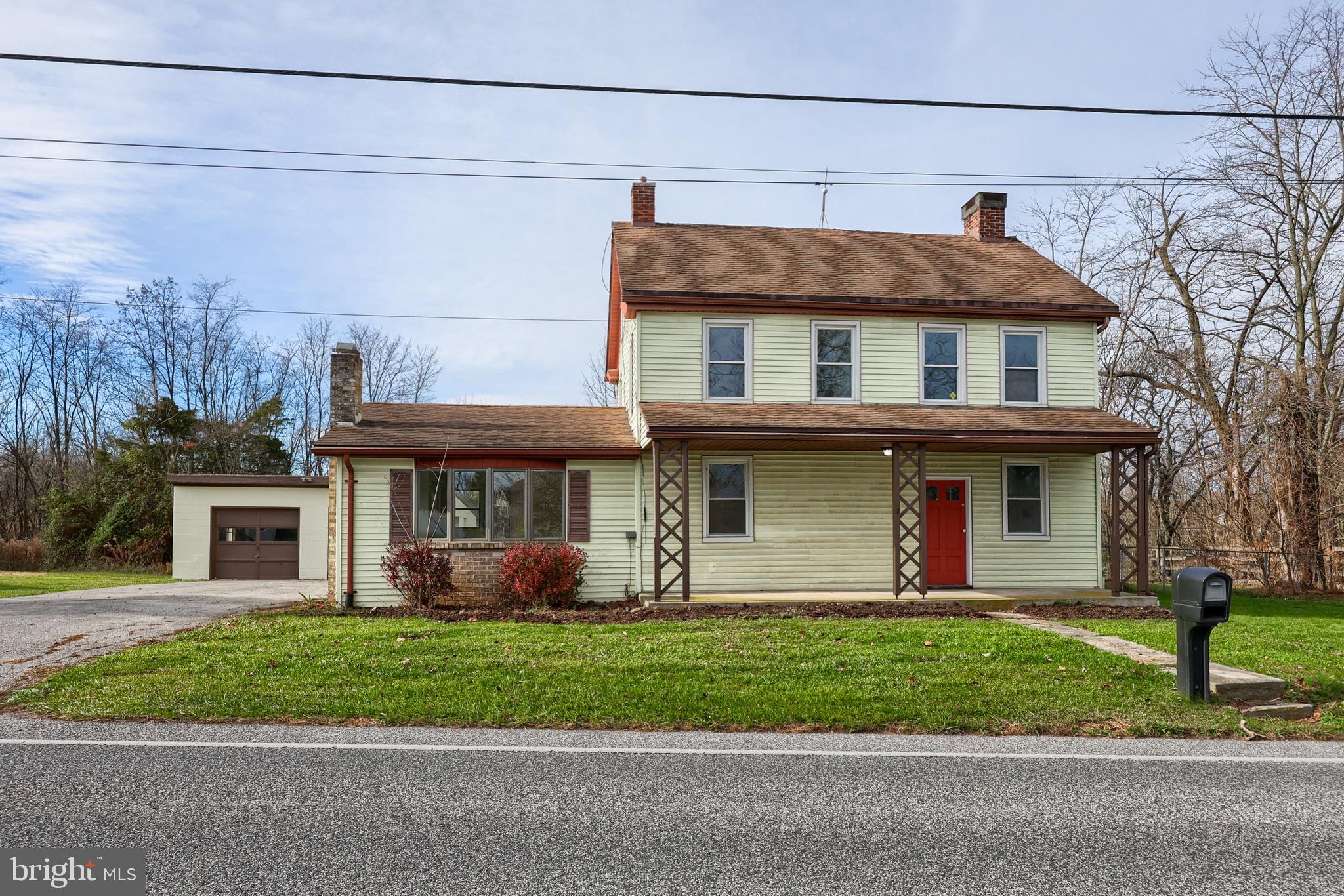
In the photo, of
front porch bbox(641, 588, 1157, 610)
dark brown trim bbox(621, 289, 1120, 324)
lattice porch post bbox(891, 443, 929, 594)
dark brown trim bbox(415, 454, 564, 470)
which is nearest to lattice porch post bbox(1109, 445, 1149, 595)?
front porch bbox(641, 588, 1157, 610)

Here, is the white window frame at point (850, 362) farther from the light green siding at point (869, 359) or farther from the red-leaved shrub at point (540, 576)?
the red-leaved shrub at point (540, 576)

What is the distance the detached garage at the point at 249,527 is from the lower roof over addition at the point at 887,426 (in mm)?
12406

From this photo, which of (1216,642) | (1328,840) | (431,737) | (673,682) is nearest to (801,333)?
(1216,642)

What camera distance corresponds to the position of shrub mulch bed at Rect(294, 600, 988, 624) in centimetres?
1361

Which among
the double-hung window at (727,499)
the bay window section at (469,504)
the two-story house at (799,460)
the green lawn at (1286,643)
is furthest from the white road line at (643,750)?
the double-hung window at (727,499)

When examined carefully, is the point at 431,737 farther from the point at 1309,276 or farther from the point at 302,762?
the point at 1309,276

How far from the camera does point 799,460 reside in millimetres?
16906

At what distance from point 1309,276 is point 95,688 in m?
25.5

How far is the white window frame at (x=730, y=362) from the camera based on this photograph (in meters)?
16.8

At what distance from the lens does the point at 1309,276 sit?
74.1ft

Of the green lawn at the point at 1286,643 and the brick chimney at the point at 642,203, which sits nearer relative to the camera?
the green lawn at the point at 1286,643

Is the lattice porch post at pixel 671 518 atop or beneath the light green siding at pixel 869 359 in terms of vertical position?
beneath

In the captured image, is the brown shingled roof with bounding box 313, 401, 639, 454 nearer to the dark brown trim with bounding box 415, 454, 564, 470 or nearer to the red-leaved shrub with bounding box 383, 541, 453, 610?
the dark brown trim with bounding box 415, 454, 564, 470

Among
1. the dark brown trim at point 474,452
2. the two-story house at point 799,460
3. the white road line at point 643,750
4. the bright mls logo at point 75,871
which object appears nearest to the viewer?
the bright mls logo at point 75,871
